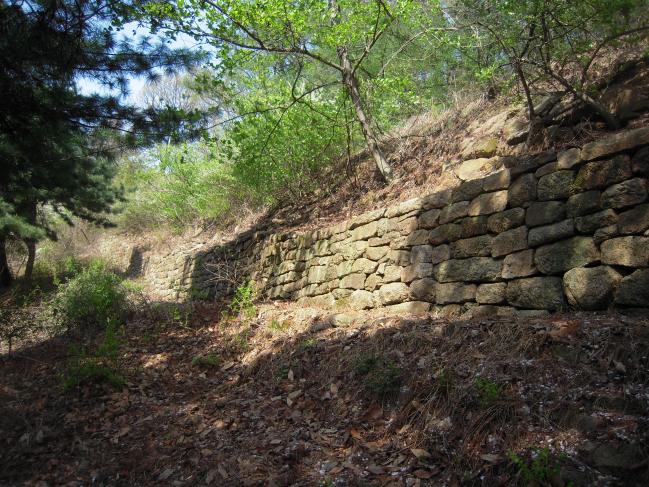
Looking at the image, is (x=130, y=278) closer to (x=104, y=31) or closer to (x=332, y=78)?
(x=332, y=78)

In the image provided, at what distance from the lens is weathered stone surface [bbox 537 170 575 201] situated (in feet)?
12.0

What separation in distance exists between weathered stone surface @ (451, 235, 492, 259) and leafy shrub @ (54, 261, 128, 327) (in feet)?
16.2

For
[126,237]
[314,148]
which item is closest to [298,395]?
A: [314,148]

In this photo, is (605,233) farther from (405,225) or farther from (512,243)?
(405,225)

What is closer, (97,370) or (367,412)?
(367,412)

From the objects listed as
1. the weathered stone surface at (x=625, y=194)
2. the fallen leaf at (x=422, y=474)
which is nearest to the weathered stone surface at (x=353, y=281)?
the weathered stone surface at (x=625, y=194)

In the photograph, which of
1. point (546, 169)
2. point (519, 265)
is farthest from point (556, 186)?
point (519, 265)

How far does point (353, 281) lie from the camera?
5.81 m

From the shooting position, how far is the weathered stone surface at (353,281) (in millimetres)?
5672

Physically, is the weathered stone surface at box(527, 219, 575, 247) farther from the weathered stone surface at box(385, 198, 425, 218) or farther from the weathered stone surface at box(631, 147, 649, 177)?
the weathered stone surface at box(385, 198, 425, 218)

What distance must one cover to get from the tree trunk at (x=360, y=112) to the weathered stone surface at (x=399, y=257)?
247cm

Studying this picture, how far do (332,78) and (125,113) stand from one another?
852cm

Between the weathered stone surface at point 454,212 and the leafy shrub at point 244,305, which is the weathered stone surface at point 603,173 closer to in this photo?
the weathered stone surface at point 454,212

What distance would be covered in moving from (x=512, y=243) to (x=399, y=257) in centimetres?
150
